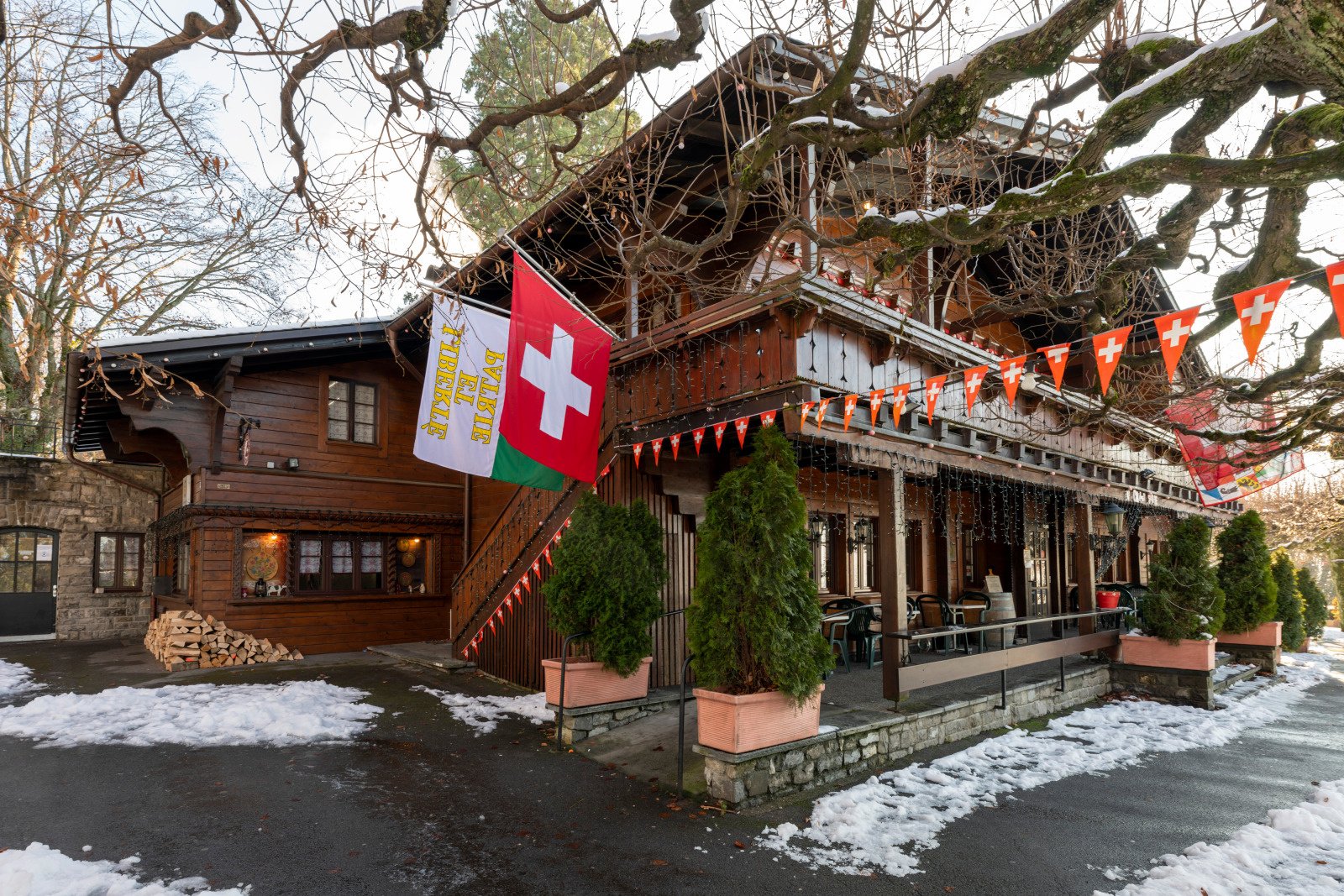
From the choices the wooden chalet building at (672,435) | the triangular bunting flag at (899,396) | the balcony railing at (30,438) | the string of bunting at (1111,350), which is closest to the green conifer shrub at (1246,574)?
the wooden chalet building at (672,435)

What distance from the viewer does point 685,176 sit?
35.1 ft

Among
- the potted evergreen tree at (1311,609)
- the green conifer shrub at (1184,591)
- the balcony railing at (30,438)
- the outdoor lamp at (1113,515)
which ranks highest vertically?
the balcony railing at (30,438)

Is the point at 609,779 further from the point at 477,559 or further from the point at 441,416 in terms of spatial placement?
the point at 477,559

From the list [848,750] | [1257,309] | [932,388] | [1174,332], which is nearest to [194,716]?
[848,750]

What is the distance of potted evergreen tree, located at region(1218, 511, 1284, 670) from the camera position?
13758mm

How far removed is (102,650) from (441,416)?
11271 millimetres

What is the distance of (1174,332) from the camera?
17.6ft

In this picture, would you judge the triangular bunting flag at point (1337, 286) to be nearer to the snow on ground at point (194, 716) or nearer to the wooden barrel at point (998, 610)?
the snow on ground at point (194, 716)

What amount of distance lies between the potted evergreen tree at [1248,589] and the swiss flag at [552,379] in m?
12.0

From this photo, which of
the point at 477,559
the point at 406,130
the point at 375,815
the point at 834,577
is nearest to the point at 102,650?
the point at 477,559

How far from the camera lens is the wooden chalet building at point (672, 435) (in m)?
8.31

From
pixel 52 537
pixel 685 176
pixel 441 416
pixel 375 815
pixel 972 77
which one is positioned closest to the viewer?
pixel 972 77

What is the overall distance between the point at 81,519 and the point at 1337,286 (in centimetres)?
2190

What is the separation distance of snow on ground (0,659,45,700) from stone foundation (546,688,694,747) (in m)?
7.93
